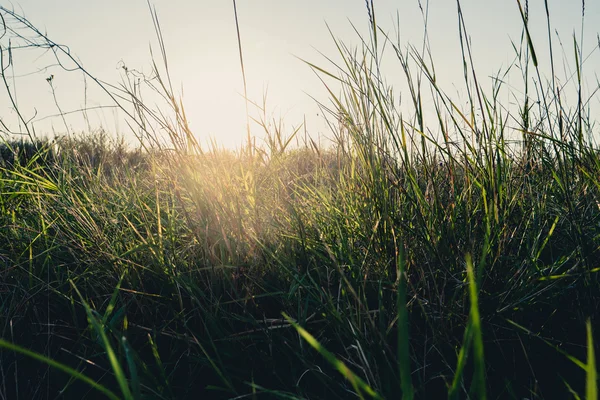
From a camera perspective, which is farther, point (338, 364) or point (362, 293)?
point (362, 293)

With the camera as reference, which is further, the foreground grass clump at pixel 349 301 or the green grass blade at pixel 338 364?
the foreground grass clump at pixel 349 301

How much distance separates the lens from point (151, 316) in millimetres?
999

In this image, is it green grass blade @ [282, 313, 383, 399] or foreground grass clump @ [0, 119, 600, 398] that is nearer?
green grass blade @ [282, 313, 383, 399]

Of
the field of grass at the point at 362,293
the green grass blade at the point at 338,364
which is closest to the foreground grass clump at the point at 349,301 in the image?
the field of grass at the point at 362,293

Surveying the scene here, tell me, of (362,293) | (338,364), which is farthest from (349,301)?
(338,364)

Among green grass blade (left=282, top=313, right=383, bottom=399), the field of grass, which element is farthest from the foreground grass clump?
green grass blade (left=282, top=313, right=383, bottom=399)

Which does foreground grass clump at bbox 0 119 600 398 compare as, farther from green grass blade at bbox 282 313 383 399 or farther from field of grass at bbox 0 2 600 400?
green grass blade at bbox 282 313 383 399

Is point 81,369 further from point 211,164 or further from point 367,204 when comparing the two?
point 367,204

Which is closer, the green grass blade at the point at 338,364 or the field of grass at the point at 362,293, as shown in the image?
the green grass blade at the point at 338,364

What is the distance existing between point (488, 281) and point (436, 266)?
12cm

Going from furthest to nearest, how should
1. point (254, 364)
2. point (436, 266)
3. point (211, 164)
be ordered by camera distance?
1. point (211, 164)
2. point (436, 266)
3. point (254, 364)

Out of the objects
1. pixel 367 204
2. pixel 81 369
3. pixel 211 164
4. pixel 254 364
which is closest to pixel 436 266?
pixel 367 204

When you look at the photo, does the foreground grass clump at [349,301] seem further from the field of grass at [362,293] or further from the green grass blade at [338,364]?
the green grass blade at [338,364]

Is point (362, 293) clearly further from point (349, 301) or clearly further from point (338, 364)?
point (338, 364)
